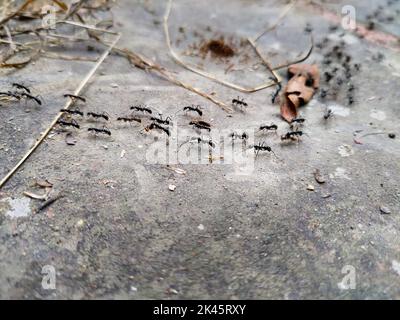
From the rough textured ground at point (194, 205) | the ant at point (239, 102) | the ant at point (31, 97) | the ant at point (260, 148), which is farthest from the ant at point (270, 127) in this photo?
the ant at point (31, 97)

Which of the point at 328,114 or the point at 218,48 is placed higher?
the point at 218,48

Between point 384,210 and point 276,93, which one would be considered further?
point 276,93

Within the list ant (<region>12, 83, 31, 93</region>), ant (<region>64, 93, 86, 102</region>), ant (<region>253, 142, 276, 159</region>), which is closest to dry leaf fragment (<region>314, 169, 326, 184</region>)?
ant (<region>253, 142, 276, 159</region>)

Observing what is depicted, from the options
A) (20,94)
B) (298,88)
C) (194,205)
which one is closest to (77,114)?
(20,94)

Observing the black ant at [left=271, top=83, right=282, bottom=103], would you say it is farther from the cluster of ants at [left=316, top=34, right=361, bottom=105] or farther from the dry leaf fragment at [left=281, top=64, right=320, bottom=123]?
the cluster of ants at [left=316, top=34, right=361, bottom=105]

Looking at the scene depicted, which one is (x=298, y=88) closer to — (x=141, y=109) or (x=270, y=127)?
(x=270, y=127)

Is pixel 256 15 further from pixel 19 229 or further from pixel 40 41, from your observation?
pixel 19 229
